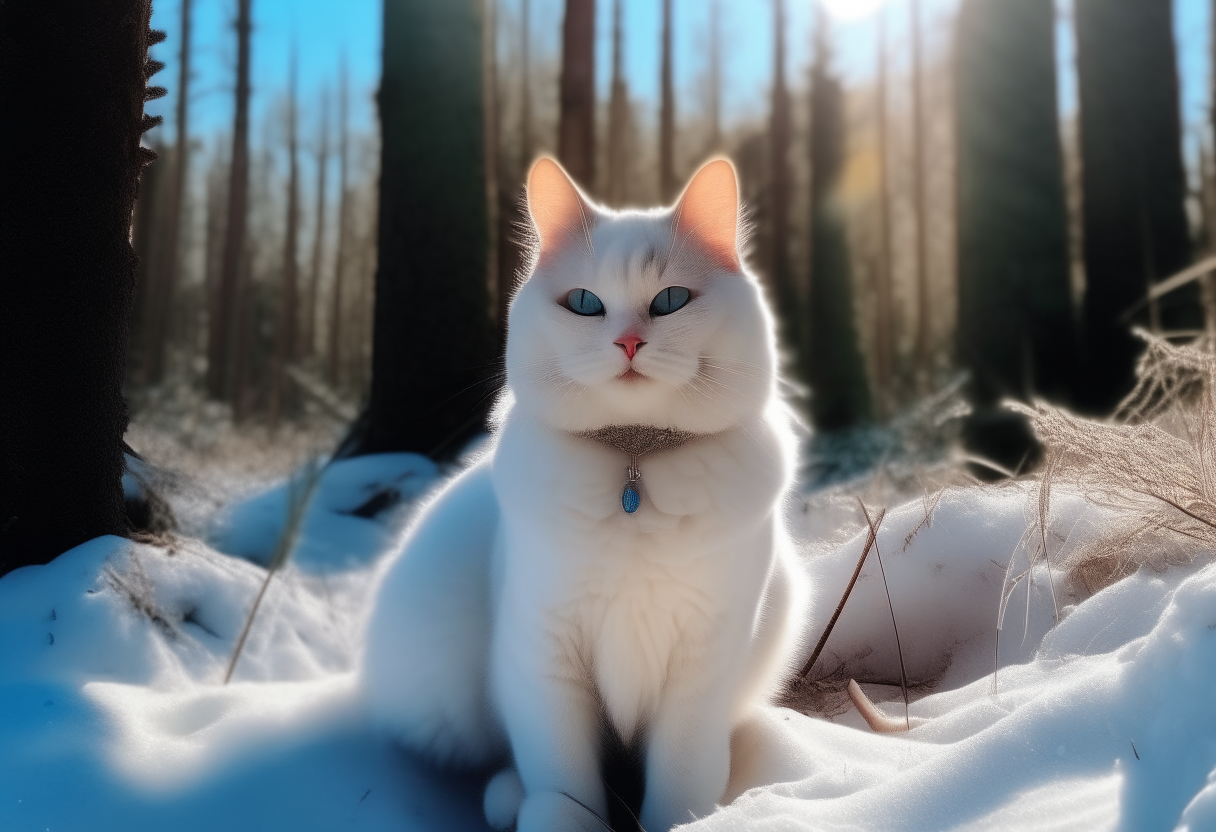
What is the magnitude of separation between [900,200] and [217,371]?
15.4 m

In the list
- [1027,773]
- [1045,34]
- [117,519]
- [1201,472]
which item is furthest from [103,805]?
[1045,34]

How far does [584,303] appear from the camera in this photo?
1.57 meters

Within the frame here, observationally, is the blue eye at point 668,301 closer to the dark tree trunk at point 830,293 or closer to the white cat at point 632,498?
the white cat at point 632,498

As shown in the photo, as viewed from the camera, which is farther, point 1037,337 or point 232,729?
point 1037,337

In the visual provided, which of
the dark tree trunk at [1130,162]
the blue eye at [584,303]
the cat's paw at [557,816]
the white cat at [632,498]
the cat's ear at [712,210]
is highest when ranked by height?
the dark tree trunk at [1130,162]

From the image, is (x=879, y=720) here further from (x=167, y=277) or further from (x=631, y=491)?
(x=167, y=277)

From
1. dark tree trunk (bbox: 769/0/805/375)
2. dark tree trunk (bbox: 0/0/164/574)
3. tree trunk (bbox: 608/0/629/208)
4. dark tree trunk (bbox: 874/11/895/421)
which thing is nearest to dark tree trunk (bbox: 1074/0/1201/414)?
dark tree trunk (bbox: 0/0/164/574)

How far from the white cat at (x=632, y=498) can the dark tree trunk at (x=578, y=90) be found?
5295 mm

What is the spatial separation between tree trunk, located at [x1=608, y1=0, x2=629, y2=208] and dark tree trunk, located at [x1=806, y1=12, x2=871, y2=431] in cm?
305

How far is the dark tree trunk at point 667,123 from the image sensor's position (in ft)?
40.6

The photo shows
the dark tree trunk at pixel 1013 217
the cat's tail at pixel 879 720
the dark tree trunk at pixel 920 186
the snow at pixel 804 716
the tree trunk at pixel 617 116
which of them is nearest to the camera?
the snow at pixel 804 716

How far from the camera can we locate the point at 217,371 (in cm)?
1296

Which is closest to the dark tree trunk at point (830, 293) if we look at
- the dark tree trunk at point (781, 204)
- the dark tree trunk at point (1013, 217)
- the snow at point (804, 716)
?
the dark tree trunk at point (781, 204)

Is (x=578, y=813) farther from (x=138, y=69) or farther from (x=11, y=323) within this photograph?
(x=138, y=69)
